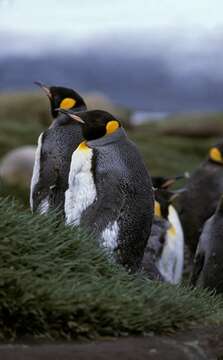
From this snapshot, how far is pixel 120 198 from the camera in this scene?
7.29m

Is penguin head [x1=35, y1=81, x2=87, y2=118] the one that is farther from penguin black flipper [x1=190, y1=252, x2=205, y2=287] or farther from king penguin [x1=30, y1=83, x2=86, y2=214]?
penguin black flipper [x1=190, y1=252, x2=205, y2=287]

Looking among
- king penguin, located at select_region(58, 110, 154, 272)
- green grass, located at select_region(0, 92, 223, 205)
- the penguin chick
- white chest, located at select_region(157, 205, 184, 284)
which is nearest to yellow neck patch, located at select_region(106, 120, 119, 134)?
king penguin, located at select_region(58, 110, 154, 272)

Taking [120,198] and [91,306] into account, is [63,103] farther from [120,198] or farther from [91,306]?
[91,306]

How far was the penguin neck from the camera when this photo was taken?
7496mm

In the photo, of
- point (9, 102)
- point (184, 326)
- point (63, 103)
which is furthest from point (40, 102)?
point (184, 326)

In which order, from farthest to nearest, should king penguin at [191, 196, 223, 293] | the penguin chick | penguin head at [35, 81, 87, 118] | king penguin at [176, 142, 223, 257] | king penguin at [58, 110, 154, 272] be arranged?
1. king penguin at [176, 142, 223, 257]
2. the penguin chick
3. penguin head at [35, 81, 87, 118]
4. king penguin at [191, 196, 223, 293]
5. king penguin at [58, 110, 154, 272]

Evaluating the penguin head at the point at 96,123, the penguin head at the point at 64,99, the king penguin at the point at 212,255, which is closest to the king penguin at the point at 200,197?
the king penguin at the point at 212,255

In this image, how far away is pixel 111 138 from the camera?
24.7 feet

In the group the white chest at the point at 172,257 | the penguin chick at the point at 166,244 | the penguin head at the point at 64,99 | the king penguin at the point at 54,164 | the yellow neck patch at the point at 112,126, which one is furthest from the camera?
the white chest at the point at 172,257

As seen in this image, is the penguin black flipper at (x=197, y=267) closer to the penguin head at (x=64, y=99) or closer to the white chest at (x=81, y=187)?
the penguin head at (x=64, y=99)

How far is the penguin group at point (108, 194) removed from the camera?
7281mm

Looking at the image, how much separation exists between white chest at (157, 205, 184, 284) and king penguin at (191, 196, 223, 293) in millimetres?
1040

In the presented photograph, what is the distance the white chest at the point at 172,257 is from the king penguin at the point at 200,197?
97.8 inches

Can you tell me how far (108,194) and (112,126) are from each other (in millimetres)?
556
